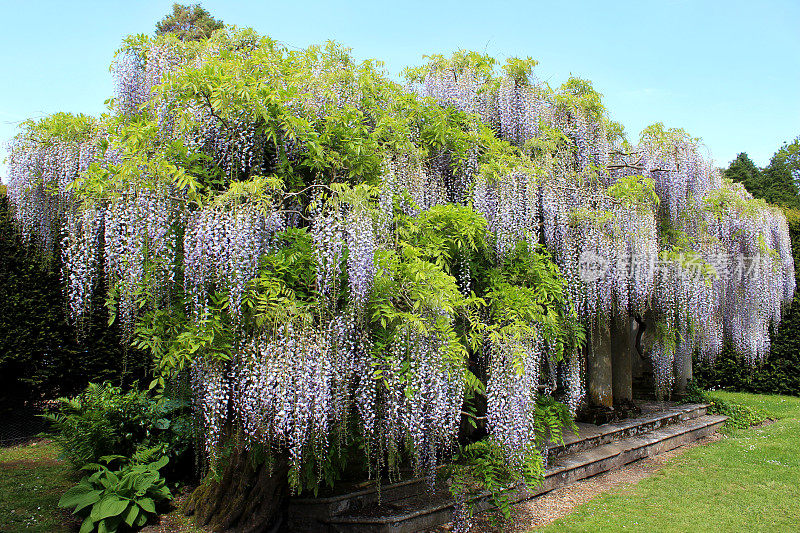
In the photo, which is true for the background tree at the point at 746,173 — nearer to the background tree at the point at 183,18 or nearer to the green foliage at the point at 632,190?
the green foliage at the point at 632,190

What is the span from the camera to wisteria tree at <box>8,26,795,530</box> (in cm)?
425

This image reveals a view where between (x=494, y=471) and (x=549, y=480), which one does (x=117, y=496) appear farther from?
(x=549, y=480)

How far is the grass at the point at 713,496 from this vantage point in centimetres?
547

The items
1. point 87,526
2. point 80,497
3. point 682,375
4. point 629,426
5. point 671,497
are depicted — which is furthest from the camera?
point 682,375

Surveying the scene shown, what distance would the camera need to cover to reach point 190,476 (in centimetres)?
668

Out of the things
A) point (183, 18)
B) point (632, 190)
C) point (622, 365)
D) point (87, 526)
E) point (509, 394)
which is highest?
point (183, 18)

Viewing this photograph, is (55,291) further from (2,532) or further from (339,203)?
(339,203)

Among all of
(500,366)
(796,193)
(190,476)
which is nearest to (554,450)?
(500,366)

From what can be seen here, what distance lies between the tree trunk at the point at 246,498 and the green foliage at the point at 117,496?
1.79ft

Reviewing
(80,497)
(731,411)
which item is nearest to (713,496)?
(731,411)

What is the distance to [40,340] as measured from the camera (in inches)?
306

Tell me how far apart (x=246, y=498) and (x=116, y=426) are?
2041 mm

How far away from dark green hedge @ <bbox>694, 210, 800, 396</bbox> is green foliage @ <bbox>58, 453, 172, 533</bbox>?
44.2 ft

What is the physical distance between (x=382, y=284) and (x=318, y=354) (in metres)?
0.77
